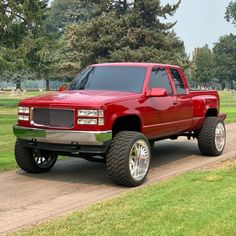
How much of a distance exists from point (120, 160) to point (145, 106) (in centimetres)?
131

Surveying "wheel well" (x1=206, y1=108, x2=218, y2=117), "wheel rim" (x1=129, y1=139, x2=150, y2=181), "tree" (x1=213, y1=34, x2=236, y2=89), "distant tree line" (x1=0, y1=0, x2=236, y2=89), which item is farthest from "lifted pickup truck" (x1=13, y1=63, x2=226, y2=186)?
"tree" (x1=213, y1=34, x2=236, y2=89)

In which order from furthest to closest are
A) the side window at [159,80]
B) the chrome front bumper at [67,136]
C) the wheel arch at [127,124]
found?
the side window at [159,80] → the wheel arch at [127,124] → the chrome front bumper at [67,136]

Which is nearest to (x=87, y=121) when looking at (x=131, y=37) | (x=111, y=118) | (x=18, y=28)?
(x=111, y=118)

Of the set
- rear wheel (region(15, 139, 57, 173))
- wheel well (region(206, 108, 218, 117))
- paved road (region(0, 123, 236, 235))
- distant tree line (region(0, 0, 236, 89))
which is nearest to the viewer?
paved road (region(0, 123, 236, 235))

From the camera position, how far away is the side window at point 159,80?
859cm

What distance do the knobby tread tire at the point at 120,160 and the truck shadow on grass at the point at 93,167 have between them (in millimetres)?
465

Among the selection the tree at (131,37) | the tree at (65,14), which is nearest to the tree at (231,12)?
the tree at (65,14)

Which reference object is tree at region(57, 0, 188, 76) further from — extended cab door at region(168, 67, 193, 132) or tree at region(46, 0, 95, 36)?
tree at region(46, 0, 95, 36)

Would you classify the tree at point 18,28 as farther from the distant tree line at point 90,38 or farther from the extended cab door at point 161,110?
the extended cab door at point 161,110

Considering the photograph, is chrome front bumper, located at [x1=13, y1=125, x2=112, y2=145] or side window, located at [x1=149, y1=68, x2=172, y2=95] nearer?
chrome front bumper, located at [x1=13, y1=125, x2=112, y2=145]

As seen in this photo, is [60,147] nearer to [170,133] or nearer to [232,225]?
[170,133]

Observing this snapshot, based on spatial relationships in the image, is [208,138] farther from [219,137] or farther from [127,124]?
[127,124]

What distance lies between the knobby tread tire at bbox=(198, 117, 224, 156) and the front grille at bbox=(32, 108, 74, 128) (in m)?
3.99

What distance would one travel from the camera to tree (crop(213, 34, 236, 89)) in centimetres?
11862
